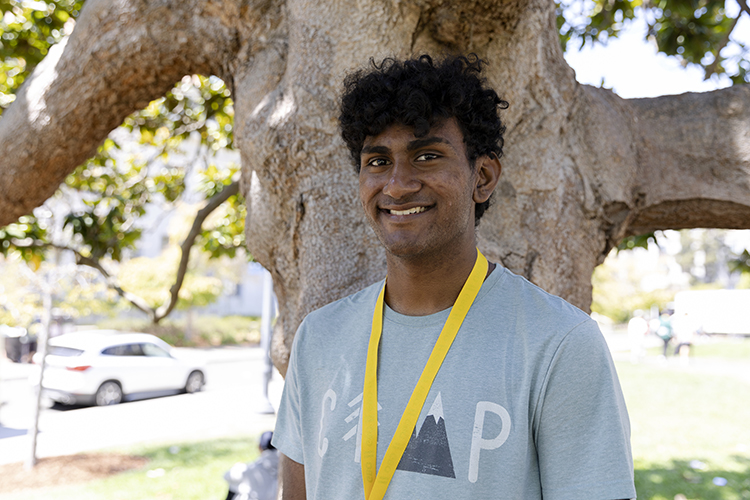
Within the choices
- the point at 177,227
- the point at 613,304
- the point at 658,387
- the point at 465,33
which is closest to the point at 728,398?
the point at 658,387

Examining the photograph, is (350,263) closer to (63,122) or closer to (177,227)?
(63,122)

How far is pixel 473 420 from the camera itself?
139 centimetres

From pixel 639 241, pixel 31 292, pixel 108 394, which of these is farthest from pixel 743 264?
pixel 31 292

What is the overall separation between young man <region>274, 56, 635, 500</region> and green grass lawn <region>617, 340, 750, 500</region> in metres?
6.15

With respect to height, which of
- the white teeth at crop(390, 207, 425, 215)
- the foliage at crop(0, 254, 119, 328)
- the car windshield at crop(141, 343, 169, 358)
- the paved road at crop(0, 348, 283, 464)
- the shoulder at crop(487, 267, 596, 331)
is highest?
the white teeth at crop(390, 207, 425, 215)

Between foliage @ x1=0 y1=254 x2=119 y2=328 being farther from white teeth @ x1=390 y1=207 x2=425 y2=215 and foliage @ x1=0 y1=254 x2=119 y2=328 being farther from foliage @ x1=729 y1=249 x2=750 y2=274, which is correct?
white teeth @ x1=390 y1=207 x2=425 y2=215

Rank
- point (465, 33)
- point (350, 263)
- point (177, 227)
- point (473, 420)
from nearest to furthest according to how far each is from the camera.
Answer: point (473, 420) → point (350, 263) → point (465, 33) → point (177, 227)

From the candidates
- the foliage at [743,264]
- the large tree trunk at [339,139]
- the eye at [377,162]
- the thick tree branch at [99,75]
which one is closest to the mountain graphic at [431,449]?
the eye at [377,162]

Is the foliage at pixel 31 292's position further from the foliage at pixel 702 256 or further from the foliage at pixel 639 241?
the foliage at pixel 702 256

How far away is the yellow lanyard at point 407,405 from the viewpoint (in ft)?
4.80

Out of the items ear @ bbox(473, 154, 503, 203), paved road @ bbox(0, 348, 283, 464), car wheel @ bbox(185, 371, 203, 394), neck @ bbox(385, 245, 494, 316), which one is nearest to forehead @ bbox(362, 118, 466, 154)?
ear @ bbox(473, 154, 503, 203)

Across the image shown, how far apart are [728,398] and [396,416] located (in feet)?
45.9

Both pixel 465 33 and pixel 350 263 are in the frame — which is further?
pixel 465 33

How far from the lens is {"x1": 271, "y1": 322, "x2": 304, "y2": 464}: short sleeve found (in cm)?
181
